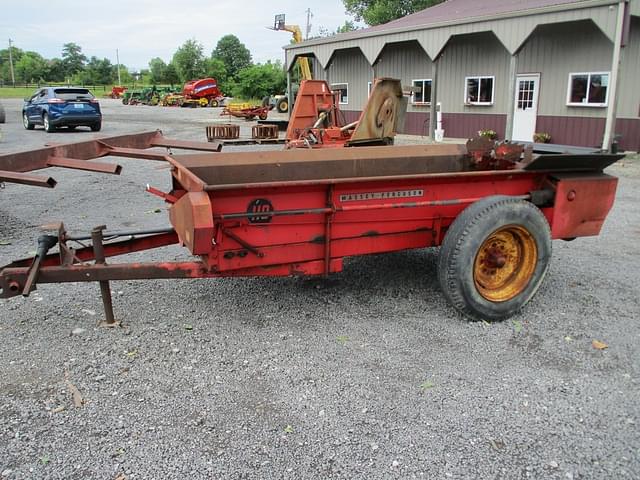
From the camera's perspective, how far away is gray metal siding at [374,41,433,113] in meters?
21.0

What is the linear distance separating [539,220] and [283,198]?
1.99 metres

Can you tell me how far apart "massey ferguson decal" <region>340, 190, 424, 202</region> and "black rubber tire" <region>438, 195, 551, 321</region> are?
381 millimetres

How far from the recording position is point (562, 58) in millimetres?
16266

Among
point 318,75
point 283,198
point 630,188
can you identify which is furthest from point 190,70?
point 283,198

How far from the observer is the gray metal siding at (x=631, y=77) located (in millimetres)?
14711

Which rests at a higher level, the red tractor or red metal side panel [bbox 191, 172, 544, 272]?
the red tractor

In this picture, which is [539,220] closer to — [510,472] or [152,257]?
[510,472]

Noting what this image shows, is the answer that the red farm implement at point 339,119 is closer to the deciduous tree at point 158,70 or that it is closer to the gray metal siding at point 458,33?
the gray metal siding at point 458,33

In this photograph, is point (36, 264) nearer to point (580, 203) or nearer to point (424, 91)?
point (580, 203)

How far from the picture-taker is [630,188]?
10.5m

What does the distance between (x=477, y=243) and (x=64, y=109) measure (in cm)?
2032

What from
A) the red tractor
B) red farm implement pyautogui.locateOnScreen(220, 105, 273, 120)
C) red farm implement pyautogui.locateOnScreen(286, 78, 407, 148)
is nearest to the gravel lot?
red farm implement pyautogui.locateOnScreen(286, 78, 407, 148)

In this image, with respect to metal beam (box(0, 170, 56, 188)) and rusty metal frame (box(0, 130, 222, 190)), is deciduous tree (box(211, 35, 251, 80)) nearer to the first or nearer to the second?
rusty metal frame (box(0, 130, 222, 190))

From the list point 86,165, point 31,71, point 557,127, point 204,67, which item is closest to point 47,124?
point 557,127
